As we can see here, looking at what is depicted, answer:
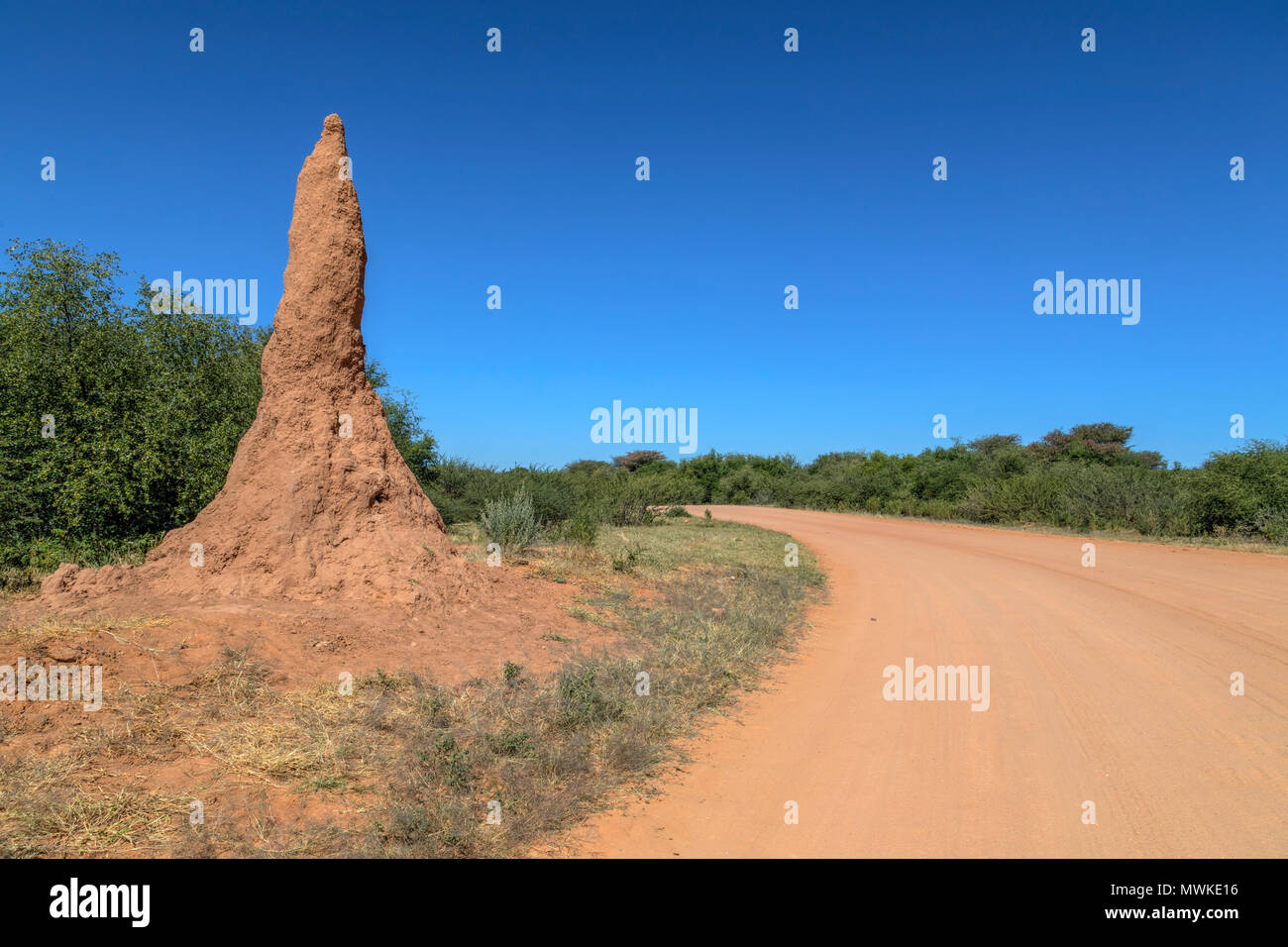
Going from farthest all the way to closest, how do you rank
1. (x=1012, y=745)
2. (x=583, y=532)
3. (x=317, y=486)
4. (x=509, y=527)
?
1. (x=583, y=532)
2. (x=509, y=527)
3. (x=317, y=486)
4. (x=1012, y=745)

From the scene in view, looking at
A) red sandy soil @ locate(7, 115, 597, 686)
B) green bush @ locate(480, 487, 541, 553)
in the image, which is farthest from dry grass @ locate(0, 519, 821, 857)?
green bush @ locate(480, 487, 541, 553)

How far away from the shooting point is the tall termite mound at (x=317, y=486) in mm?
6766

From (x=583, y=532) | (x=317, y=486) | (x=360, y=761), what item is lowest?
(x=360, y=761)

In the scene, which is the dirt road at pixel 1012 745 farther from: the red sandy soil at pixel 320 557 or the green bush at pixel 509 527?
the green bush at pixel 509 527

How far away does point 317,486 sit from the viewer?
283 inches

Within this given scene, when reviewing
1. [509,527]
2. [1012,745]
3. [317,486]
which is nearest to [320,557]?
[317,486]

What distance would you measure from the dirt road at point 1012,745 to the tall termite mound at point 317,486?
394 cm

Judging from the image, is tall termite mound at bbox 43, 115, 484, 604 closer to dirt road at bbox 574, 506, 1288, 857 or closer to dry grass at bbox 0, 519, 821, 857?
dry grass at bbox 0, 519, 821, 857

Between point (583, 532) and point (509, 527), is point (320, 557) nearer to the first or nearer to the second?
point (509, 527)

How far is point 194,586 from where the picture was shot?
6551 mm

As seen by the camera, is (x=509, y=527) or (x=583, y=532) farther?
(x=583, y=532)

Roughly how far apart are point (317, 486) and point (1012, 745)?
21.7 ft
